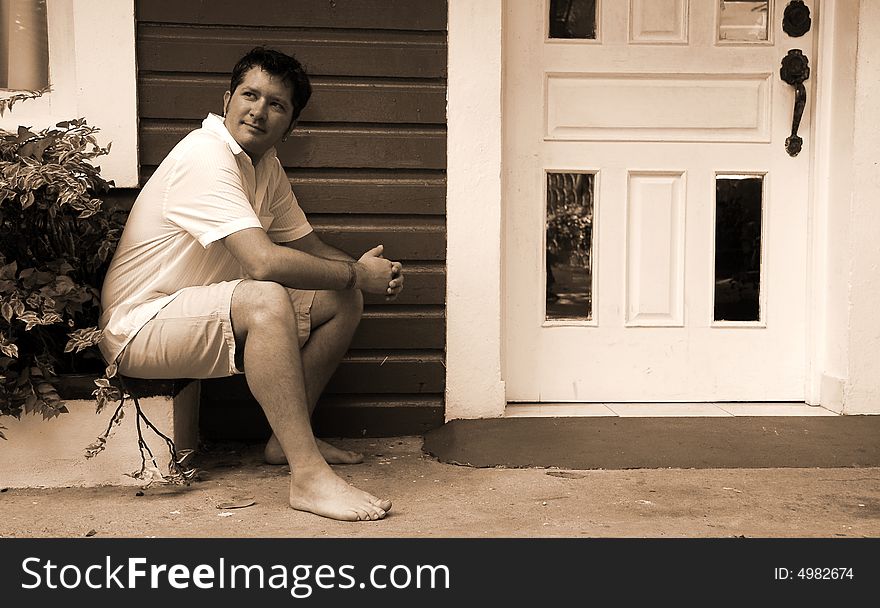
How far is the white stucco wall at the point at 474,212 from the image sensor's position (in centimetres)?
329

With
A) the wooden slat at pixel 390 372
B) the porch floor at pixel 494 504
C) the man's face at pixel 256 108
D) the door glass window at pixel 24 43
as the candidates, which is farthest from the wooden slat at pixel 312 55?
the porch floor at pixel 494 504

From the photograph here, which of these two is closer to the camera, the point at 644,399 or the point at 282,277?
the point at 282,277

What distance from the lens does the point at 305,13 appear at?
325 centimetres

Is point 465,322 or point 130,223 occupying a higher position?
point 130,223

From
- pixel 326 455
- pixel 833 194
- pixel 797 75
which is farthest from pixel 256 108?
pixel 833 194

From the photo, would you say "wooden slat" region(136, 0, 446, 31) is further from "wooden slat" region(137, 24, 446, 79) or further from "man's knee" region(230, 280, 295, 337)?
"man's knee" region(230, 280, 295, 337)

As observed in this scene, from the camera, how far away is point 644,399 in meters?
3.66

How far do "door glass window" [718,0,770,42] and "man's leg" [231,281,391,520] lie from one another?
216cm

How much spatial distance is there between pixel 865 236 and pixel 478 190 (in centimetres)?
148

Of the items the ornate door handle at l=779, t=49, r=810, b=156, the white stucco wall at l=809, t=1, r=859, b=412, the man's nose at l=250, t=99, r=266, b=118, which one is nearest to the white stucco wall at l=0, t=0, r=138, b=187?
A: the man's nose at l=250, t=99, r=266, b=118

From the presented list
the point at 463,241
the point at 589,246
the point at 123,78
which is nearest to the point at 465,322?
the point at 463,241

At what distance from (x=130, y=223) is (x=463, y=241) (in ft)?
3.96

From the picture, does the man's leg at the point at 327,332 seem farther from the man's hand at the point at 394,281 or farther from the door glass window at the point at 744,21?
the door glass window at the point at 744,21

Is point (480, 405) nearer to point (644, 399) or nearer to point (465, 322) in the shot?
point (465, 322)
